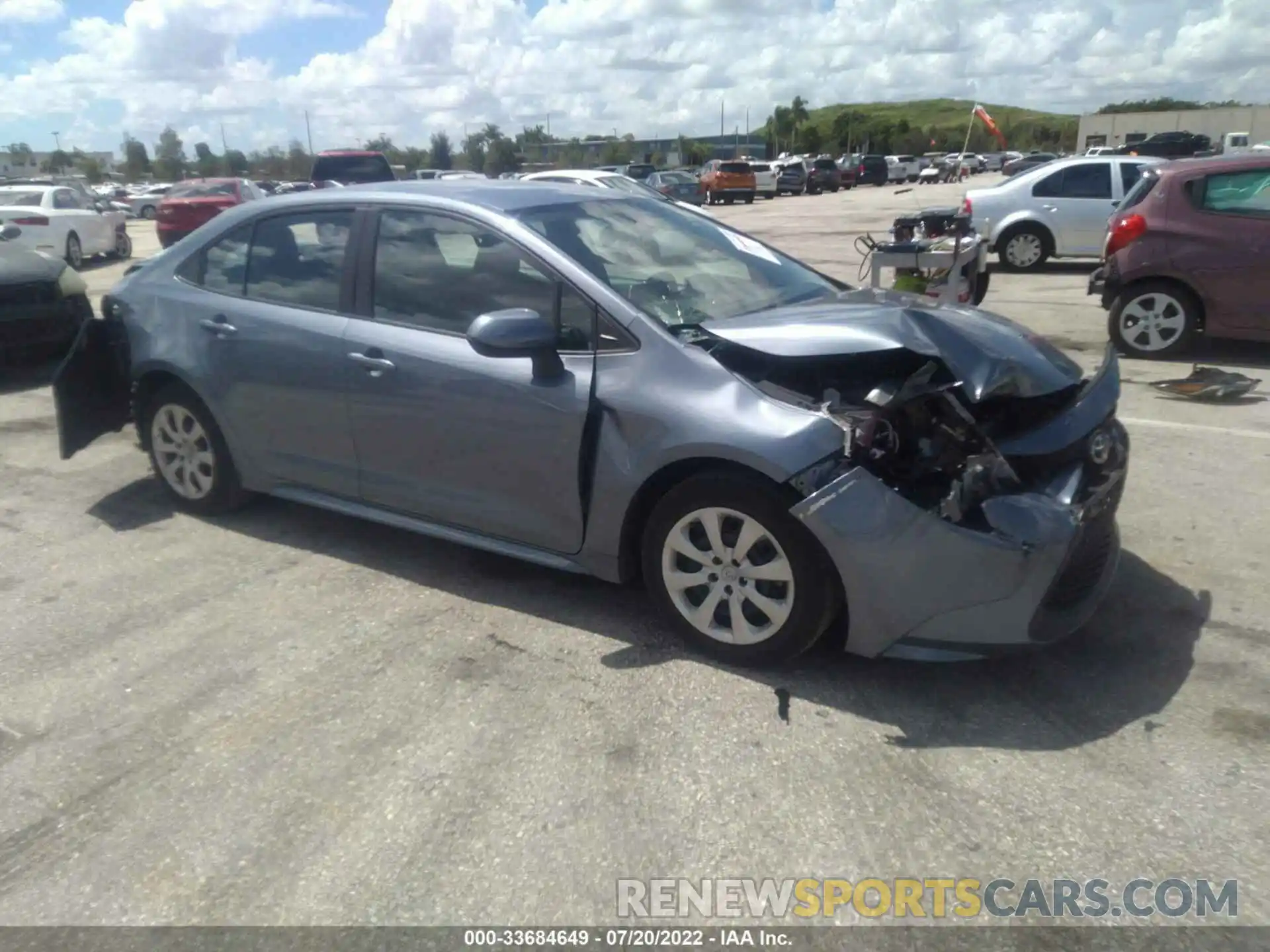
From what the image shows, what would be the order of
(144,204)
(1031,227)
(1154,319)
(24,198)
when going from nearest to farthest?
(1154,319)
(1031,227)
(24,198)
(144,204)

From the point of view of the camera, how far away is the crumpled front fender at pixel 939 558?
10.5 ft


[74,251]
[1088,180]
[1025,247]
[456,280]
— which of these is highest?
[456,280]

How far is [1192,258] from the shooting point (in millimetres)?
8391

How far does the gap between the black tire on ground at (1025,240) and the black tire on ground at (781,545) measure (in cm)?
1294

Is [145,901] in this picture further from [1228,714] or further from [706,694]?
[1228,714]

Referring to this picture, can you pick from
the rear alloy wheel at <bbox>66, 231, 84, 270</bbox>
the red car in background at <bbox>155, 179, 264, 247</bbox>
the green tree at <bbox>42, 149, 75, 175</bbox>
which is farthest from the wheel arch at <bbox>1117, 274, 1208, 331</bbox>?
the green tree at <bbox>42, 149, 75, 175</bbox>

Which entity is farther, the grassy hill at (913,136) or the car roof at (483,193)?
the grassy hill at (913,136)

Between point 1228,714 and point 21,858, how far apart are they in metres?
3.63

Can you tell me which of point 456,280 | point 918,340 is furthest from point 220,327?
point 918,340

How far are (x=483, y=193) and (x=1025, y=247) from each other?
12359 millimetres

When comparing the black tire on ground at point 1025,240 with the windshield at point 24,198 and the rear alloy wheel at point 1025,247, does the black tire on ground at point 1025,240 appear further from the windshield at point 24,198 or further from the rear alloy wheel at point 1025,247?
the windshield at point 24,198

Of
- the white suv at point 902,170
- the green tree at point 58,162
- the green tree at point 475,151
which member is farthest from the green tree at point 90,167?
the white suv at point 902,170

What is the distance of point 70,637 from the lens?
4.18m

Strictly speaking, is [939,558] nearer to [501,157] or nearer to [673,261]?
[673,261]
